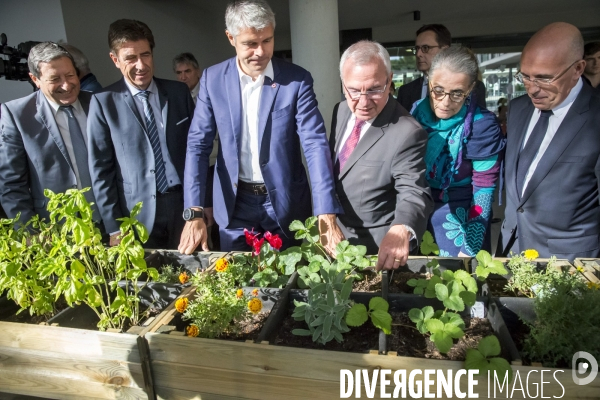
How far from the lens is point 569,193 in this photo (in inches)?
72.9

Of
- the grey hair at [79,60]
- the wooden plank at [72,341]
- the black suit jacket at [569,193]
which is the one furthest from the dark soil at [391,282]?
the grey hair at [79,60]

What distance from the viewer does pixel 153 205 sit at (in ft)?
7.80

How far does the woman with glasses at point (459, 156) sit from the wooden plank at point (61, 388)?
5.10ft

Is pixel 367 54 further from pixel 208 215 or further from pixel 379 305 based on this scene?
pixel 208 215

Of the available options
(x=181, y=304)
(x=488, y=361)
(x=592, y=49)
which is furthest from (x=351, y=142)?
(x=592, y=49)

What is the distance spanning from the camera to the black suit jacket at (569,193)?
1.82 meters

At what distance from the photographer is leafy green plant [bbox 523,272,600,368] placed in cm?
115

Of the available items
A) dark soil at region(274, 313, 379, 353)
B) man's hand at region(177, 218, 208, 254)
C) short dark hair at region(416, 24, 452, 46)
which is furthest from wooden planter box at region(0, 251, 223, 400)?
short dark hair at region(416, 24, 452, 46)

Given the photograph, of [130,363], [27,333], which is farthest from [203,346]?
[27,333]

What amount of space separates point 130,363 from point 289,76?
146cm

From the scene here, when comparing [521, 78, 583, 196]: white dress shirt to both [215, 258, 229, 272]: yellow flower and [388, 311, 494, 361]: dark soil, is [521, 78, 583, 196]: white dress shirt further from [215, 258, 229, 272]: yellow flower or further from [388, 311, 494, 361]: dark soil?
[215, 258, 229, 272]: yellow flower

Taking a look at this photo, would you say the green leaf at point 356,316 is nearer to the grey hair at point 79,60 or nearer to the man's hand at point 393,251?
the man's hand at point 393,251

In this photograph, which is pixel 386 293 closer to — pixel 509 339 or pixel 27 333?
pixel 509 339

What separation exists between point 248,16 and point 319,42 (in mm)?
3299
